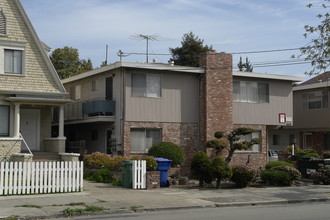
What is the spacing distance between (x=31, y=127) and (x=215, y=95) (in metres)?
10.0

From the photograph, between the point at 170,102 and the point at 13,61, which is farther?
the point at 170,102

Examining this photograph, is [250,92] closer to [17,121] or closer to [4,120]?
[17,121]

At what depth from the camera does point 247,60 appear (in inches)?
3019

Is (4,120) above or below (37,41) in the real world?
below

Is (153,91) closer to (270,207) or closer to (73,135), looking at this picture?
(73,135)

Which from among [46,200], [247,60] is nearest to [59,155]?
[46,200]

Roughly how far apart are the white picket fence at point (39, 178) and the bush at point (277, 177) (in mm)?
8459

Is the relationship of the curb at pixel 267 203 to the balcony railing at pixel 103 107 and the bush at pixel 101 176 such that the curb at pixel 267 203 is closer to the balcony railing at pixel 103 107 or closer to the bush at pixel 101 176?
the bush at pixel 101 176

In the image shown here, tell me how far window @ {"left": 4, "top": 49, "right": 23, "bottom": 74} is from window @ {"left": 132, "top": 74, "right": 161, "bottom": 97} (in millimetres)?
5707

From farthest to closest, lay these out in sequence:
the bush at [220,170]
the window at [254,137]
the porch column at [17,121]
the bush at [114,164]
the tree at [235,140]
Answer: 1. the window at [254,137]
2. the tree at [235,140]
3. the porch column at [17,121]
4. the bush at [114,164]
5. the bush at [220,170]

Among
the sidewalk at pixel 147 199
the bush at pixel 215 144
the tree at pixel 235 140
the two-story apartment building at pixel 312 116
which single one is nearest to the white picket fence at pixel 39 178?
the sidewalk at pixel 147 199

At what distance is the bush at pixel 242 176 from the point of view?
20156 mm

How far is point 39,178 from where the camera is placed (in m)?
16.8

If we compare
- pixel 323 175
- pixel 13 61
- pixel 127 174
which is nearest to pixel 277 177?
pixel 323 175
